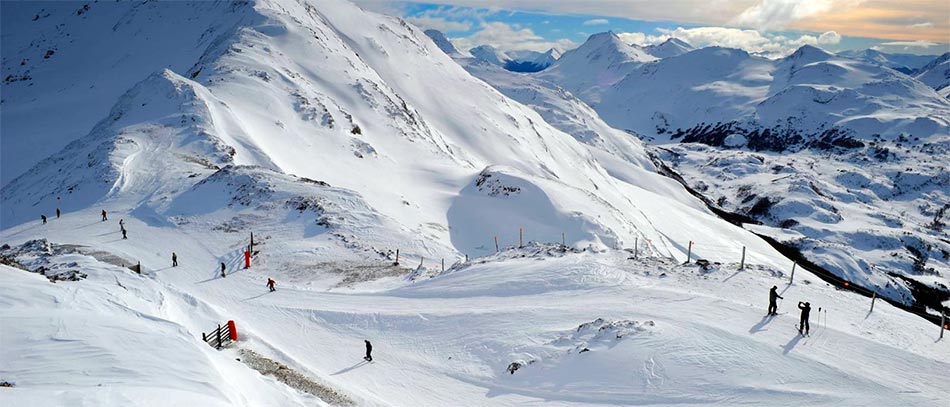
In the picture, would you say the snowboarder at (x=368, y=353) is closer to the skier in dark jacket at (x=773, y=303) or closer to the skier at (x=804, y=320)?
the skier in dark jacket at (x=773, y=303)

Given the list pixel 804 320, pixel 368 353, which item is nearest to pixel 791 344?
pixel 804 320

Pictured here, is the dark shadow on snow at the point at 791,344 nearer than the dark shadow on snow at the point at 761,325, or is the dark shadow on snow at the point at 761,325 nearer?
the dark shadow on snow at the point at 791,344

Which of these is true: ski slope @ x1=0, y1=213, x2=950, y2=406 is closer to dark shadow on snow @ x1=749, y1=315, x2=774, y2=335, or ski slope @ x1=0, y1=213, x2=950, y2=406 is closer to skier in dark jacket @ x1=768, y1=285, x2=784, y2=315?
dark shadow on snow @ x1=749, y1=315, x2=774, y2=335

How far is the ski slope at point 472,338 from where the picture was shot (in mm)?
14664

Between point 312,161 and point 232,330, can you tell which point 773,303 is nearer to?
point 232,330

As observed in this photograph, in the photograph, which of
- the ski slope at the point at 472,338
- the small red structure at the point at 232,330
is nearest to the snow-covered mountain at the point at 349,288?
the ski slope at the point at 472,338

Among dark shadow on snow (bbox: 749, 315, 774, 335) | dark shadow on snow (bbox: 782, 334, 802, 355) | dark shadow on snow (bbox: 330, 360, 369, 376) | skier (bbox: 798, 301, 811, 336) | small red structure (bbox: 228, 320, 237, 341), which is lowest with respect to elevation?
dark shadow on snow (bbox: 330, 360, 369, 376)

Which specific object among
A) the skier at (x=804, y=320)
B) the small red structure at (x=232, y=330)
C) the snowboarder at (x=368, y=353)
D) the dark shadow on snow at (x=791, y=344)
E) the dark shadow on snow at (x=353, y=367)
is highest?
the skier at (x=804, y=320)

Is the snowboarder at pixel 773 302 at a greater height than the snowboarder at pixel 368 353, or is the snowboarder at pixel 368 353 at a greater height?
the snowboarder at pixel 773 302

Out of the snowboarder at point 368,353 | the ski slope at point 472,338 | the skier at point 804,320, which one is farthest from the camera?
the snowboarder at point 368,353

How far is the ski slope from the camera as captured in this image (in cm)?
1466

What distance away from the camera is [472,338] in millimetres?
22672

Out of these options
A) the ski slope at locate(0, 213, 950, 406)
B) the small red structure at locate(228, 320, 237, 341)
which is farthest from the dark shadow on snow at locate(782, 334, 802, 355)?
the small red structure at locate(228, 320, 237, 341)

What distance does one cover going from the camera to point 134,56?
4338 inches
